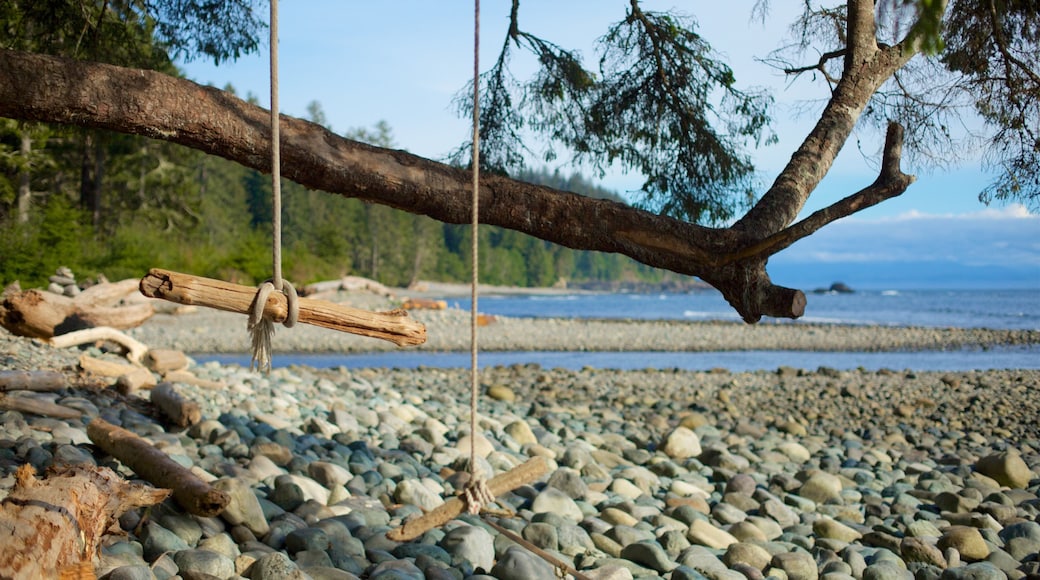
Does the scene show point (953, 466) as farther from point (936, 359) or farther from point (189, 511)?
point (936, 359)

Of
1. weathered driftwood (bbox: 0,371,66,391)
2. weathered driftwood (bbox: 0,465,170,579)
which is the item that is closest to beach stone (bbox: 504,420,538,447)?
weathered driftwood (bbox: 0,371,66,391)

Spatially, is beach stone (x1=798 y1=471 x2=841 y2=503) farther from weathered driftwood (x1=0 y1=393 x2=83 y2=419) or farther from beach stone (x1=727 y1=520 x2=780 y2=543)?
weathered driftwood (x1=0 y1=393 x2=83 y2=419)

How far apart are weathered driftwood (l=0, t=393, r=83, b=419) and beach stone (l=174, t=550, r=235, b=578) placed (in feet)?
6.09

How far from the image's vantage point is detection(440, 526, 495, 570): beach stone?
3.53 metres

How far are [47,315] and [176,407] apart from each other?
3.08 metres

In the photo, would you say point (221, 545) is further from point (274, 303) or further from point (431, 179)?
point (431, 179)

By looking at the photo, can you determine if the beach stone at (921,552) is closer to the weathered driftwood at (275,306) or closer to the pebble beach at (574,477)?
the pebble beach at (574,477)

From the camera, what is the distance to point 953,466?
21.1 ft

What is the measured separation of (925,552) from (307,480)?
10.6 ft

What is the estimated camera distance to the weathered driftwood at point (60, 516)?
2.06 meters

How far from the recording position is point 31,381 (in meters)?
4.60

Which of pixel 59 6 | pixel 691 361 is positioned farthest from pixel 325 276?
pixel 59 6

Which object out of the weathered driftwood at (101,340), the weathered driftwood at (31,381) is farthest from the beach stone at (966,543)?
the weathered driftwood at (101,340)

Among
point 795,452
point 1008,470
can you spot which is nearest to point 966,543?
point 1008,470
